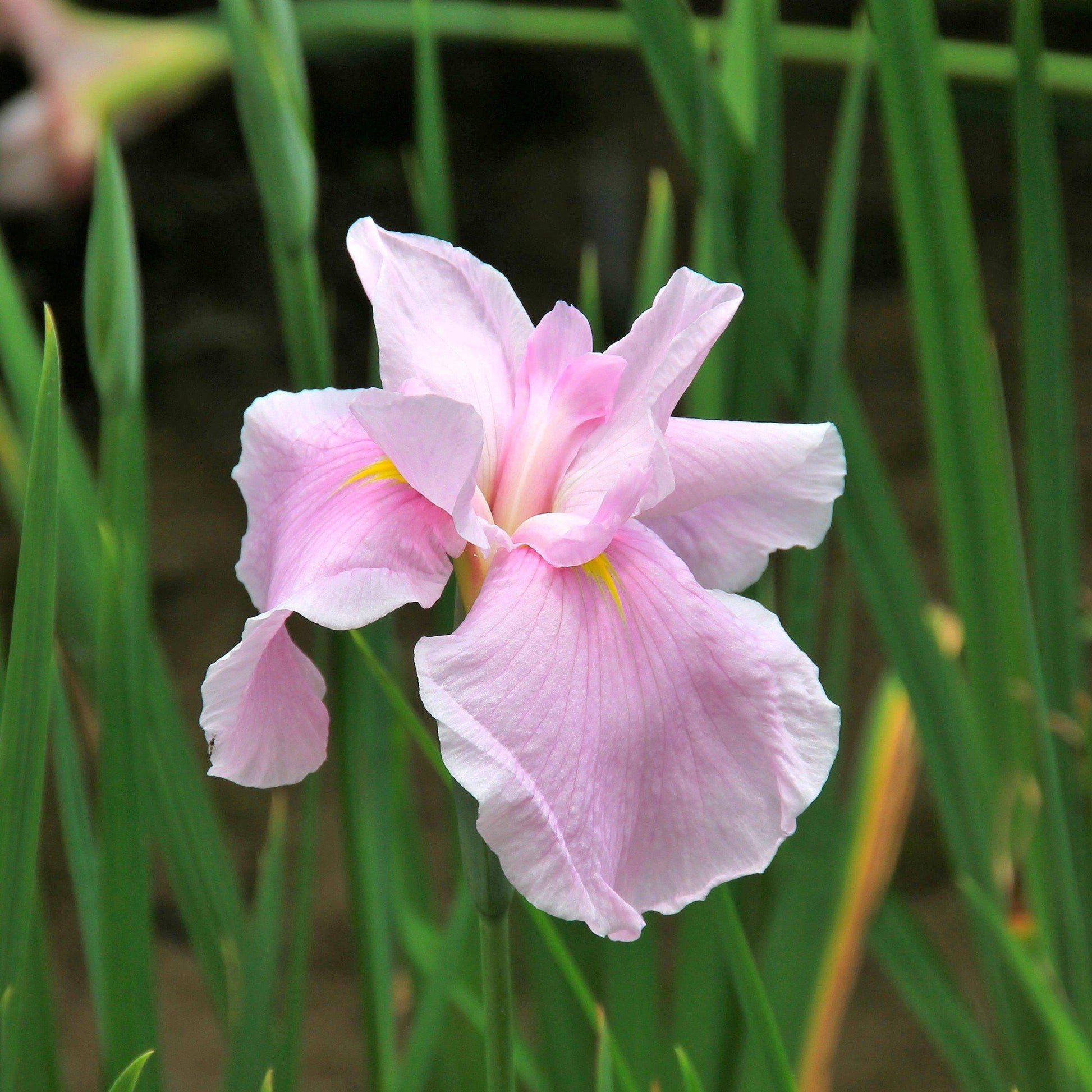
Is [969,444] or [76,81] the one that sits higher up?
[76,81]

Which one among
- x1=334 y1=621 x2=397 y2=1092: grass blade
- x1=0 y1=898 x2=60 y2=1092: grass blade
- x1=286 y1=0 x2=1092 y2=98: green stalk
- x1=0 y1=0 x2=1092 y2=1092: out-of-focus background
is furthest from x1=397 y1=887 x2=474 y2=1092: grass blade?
x1=0 y1=0 x2=1092 y2=1092: out-of-focus background

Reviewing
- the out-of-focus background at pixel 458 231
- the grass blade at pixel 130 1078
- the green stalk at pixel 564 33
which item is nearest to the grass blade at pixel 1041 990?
the grass blade at pixel 130 1078

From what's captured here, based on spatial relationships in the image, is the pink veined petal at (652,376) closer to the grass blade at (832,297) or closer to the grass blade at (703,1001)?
the grass blade at (832,297)

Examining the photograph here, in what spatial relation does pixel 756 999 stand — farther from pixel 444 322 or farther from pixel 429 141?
pixel 429 141

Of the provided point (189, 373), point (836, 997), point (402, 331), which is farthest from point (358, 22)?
point (189, 373)

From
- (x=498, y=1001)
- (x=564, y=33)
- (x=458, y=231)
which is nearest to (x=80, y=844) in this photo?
(x=498, y=1001)

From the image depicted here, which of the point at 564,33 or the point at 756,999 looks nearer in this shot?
the point at 756,999

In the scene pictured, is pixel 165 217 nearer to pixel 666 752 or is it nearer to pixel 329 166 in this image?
pixel 329 166
